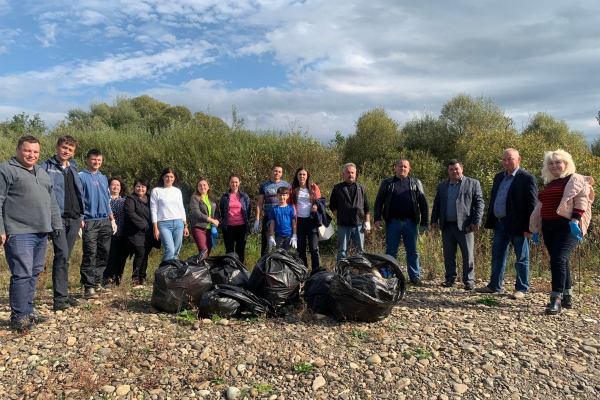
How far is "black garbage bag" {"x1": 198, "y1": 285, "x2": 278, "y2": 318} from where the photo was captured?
4.35 meters

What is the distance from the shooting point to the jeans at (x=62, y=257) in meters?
4.62

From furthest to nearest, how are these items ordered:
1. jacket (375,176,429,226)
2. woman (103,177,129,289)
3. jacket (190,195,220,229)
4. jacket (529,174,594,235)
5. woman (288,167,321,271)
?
jacket (190,195,220,229) → woman (288,167,321,271) → woman (103,177,129,289) → jacket (375,176,429,226) → jacket (529,174,594,235)

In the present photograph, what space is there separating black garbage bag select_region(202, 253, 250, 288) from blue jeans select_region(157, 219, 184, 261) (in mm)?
913

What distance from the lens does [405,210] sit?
588cm

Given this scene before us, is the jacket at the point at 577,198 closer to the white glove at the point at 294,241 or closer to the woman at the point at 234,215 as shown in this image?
the white glove at the point at 294,241

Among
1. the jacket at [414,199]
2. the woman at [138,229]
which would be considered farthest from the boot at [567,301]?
the woman at [138,229]

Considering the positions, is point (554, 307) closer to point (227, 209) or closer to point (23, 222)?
point (227, 209)

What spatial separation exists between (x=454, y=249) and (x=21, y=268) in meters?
5.35

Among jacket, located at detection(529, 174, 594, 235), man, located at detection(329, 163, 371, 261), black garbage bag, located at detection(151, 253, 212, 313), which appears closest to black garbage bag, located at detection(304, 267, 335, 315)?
black garbage bag, located at detection(151, 253, 212, 313)

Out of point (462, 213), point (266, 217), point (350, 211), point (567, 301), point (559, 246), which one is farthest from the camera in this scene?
point (266, 217)

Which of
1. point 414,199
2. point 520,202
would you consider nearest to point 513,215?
point 520,202

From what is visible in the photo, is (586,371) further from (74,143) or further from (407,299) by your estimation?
(74,143)

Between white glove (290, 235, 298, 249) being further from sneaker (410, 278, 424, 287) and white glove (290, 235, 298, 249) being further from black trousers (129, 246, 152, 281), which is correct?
black trousers (129, 246, 152, 281)

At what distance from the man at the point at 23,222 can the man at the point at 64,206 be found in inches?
17.0
